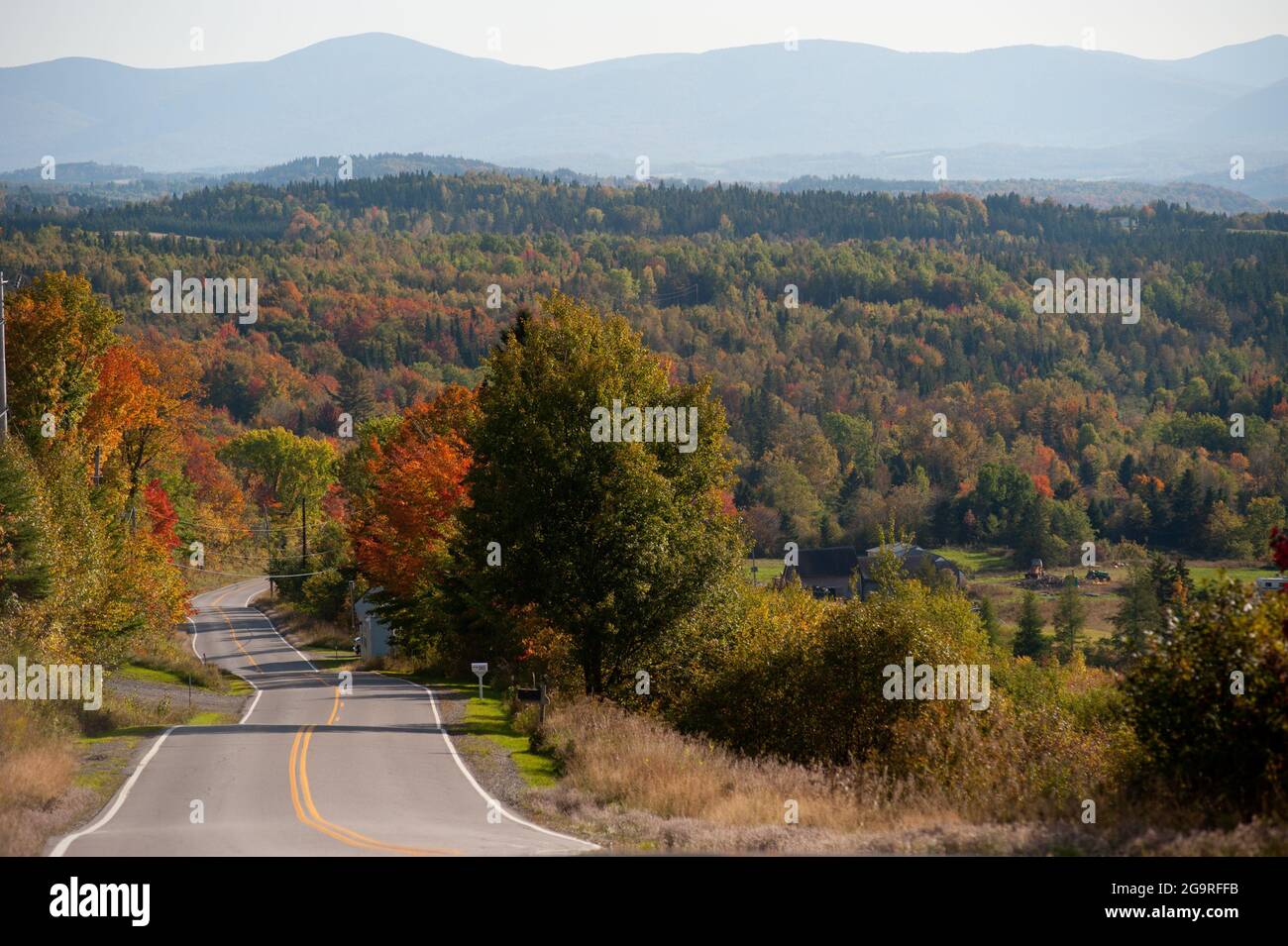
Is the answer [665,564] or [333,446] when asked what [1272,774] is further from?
[333,446]

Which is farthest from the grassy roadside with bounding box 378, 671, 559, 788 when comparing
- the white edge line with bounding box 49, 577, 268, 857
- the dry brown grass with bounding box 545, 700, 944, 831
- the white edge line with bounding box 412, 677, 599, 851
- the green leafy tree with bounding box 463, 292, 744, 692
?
the white edge line with bounding box 49, 577, 268, 857

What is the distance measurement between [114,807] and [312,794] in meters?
3.07

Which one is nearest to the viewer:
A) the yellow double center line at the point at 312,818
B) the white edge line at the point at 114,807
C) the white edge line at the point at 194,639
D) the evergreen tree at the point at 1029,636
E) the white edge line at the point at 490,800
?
the yellow double center line at the point at 312,818

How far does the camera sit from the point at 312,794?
23.2 metres

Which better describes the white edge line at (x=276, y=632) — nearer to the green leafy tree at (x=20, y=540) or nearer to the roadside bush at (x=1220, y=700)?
the green leafy tree at (x=20, y=540)

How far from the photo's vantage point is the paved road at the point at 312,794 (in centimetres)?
1797

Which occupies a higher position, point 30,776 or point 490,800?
point 30,776

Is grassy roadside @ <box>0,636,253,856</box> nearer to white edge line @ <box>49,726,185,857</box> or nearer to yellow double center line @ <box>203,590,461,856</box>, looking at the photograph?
white edge line @ <box>49,726,185,857</box>

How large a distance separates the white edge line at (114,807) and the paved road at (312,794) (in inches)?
0.8

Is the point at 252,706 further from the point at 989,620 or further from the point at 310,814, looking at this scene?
the point at 989,620

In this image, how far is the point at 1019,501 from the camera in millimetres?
163125

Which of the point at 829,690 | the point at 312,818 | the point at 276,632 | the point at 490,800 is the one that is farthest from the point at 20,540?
the point at 276,632

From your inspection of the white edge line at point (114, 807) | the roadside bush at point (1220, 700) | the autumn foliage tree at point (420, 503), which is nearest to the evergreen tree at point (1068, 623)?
the autumn foliage tree at point (420, 503)
